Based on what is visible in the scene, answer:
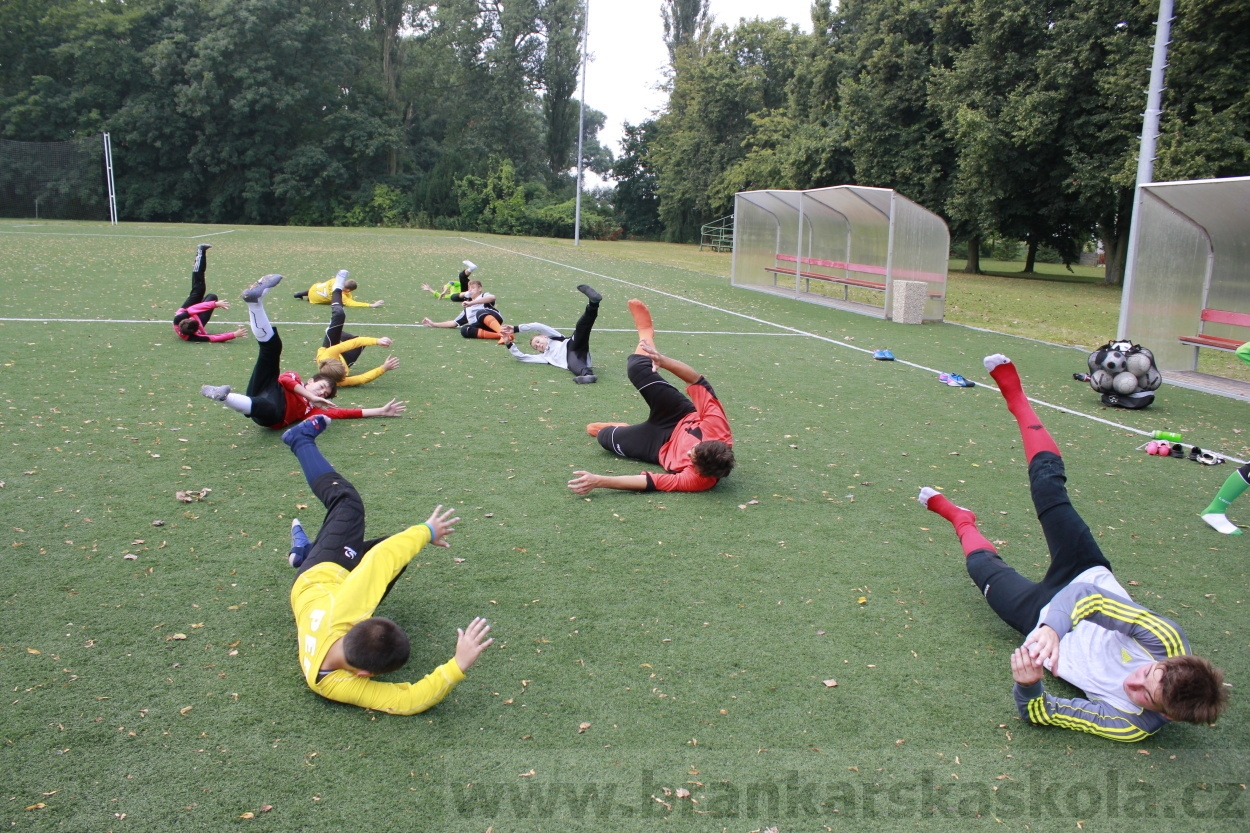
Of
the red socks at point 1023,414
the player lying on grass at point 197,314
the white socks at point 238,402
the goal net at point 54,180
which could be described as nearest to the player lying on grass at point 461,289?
the player lying on grass at point 197,314

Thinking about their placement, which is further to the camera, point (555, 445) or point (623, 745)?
point (555, 445)

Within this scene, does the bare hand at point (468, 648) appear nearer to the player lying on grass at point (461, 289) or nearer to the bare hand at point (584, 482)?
the bare hand at point (584, 482)

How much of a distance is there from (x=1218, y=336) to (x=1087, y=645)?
11053 millimetres

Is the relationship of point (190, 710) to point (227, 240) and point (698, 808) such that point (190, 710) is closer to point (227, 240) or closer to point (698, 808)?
point (698, 808)

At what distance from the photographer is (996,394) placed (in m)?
10.2

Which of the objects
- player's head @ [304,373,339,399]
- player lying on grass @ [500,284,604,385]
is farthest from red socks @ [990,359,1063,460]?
player's head @ [304,373,339,399]

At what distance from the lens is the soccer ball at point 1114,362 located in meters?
9.70

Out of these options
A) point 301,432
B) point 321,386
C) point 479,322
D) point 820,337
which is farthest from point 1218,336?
point 301,432

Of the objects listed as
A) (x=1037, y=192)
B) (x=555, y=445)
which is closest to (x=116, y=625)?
(x=555, y=445)

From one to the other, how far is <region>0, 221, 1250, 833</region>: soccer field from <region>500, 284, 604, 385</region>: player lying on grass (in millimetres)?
872

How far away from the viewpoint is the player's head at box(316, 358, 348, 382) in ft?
27.7

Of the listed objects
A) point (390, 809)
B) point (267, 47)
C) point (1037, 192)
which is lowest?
point (390, 809)

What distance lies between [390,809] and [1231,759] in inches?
129

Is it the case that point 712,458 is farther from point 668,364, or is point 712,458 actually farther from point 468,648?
point 468,648
